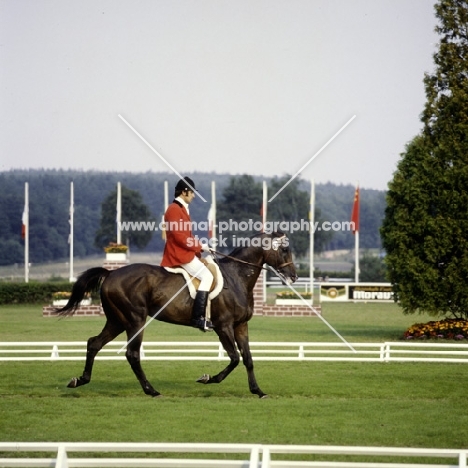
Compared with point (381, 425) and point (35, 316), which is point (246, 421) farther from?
point (35, 316)

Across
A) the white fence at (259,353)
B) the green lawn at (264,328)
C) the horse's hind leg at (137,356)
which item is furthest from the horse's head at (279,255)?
the green lawn at (264,328)

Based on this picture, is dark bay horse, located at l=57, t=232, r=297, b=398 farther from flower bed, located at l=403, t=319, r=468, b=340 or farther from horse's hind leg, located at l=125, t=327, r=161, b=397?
flower bed, located at l=403, t=319, r=468, b=340

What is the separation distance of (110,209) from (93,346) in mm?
75216

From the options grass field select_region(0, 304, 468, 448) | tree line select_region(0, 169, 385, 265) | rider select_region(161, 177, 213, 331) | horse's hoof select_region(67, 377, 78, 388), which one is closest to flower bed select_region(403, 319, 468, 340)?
grass field select_region(0, 304, 468, 448)

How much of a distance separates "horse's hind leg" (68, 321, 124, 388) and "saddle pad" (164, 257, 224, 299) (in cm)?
125

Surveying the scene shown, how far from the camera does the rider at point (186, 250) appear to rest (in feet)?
47.2

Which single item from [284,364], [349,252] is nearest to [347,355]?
[284,364]

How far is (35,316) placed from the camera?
1555 inches

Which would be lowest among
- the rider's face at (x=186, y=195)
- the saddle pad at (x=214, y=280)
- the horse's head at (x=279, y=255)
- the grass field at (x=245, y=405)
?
the grass field at (x=245, y=405)

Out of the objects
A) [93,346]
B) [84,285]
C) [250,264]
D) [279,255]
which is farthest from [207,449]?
[84,285]

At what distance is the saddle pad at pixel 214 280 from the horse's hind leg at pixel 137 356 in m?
1.01

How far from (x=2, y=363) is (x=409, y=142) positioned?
14.3 m

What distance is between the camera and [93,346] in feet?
48.3

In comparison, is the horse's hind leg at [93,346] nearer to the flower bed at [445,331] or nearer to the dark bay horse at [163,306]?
the dark bay horse at [163,306]
